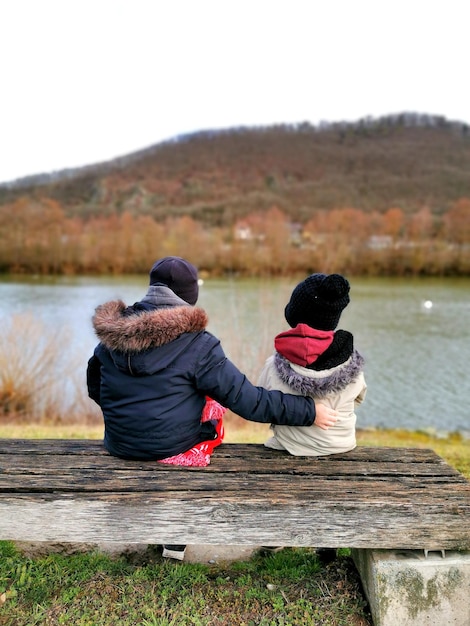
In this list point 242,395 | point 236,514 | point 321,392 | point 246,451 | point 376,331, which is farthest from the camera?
point 376,331

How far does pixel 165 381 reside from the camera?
8.28 ft

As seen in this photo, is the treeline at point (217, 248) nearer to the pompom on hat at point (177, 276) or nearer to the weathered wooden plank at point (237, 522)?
the pompom on hat at point (177, 276)

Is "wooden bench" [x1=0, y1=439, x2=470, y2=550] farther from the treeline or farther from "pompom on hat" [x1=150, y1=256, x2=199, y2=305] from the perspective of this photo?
the treeline

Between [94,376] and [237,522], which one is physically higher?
[94,376]

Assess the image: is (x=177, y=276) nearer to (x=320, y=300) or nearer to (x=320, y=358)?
(x=320, y=300)

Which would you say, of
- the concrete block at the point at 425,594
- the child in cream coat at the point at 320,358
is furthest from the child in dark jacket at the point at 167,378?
the concrete block at the point at 425,594

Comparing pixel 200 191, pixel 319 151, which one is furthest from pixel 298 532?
pixel 319 151

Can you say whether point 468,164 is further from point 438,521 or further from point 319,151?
point 438,521

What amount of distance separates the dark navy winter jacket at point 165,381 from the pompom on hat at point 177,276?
0.06 m

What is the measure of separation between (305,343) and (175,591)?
4.59ft

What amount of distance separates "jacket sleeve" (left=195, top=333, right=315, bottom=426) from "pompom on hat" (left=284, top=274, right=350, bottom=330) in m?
0.41

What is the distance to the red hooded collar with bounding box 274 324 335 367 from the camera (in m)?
2.65

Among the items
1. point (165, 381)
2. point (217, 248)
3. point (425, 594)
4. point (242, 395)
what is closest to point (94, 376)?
point (165, 381)

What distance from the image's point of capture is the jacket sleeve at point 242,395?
254 centimetres
